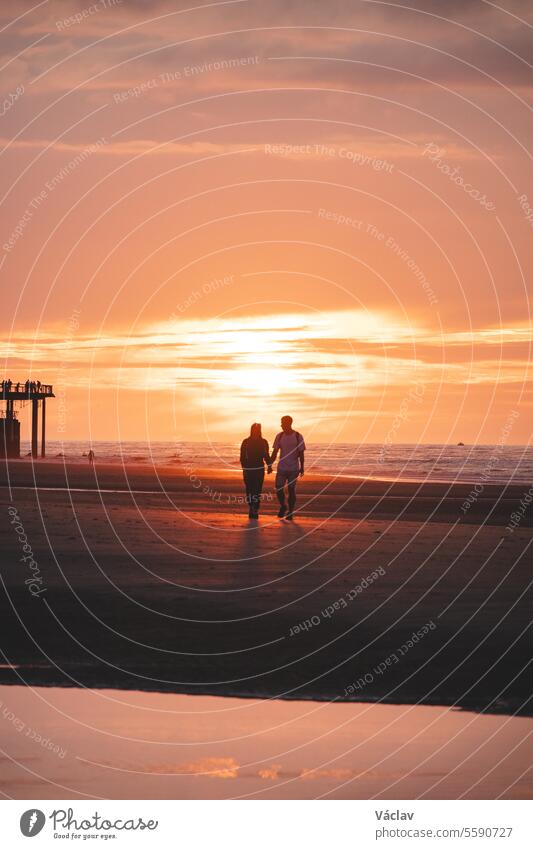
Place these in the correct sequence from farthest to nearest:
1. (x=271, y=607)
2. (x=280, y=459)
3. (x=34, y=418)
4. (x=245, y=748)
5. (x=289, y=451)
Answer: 1. (x=34, y=418)
2. (x=280, y=459)
3. (x=289, y=451)
4. (x=271, y=607)
5. (x=245, y=748)

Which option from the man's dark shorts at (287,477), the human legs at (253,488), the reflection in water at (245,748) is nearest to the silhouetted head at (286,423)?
the man's dark shorts at (287,477)

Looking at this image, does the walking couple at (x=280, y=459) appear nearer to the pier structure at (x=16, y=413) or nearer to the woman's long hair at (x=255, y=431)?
the woman's long hair at (x=255, y=431)

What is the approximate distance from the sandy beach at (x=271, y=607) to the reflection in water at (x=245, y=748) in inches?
22.8

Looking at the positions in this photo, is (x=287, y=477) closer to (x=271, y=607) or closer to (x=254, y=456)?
(x=254, y=456)

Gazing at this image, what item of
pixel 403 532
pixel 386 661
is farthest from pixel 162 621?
pixel 403 532

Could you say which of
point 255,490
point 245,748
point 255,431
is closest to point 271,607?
point 245,748

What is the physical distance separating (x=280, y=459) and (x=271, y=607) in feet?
41.7

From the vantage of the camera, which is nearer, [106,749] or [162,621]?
[106,749]

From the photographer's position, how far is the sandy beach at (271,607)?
1195 cm

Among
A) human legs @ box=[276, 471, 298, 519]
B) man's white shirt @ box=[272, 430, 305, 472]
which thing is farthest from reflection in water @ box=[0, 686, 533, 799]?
human legs @ box=[276, 471, 298, 519]

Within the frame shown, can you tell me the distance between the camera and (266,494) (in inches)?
1690

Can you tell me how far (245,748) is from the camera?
31.7 ft
